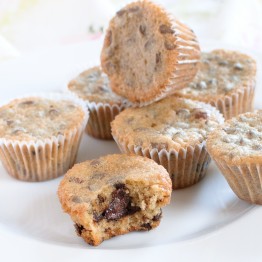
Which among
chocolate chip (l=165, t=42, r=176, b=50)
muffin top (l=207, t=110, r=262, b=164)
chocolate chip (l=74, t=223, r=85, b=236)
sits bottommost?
chocolate chip (l=74, t=223, r=85, b=236)

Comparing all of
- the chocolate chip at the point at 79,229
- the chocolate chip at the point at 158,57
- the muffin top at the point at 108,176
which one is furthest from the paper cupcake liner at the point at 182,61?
the chocolate chip at the point at 79,229

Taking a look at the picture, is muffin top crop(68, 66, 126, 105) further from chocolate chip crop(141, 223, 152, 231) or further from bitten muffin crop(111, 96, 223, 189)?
chocolate chip crop(141, 223, 152, 231)

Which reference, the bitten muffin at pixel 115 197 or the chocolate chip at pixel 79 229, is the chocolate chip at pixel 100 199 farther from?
the chocolate chip at pixel 79 229

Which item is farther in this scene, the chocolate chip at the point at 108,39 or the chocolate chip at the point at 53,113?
the chocolate chip at the point at 108,39

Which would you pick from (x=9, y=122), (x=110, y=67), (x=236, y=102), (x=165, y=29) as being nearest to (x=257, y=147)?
(x=236, y=102)

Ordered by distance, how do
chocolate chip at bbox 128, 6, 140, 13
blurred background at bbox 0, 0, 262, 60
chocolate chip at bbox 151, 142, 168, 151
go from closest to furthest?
chocolate chip at bbox 151, 142, 168, 151
chocolate chip at bbox 128, 6, 140, 13
blurred background at bbox 0, 0, 262, 60

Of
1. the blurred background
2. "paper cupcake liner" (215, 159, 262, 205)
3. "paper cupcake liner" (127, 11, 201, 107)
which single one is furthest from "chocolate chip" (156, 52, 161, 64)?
the blurred background

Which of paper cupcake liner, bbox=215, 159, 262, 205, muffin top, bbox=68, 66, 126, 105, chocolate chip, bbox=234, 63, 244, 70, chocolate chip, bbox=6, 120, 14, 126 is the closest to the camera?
paper cupcake liner, bbox=215, 159, 262, 205
